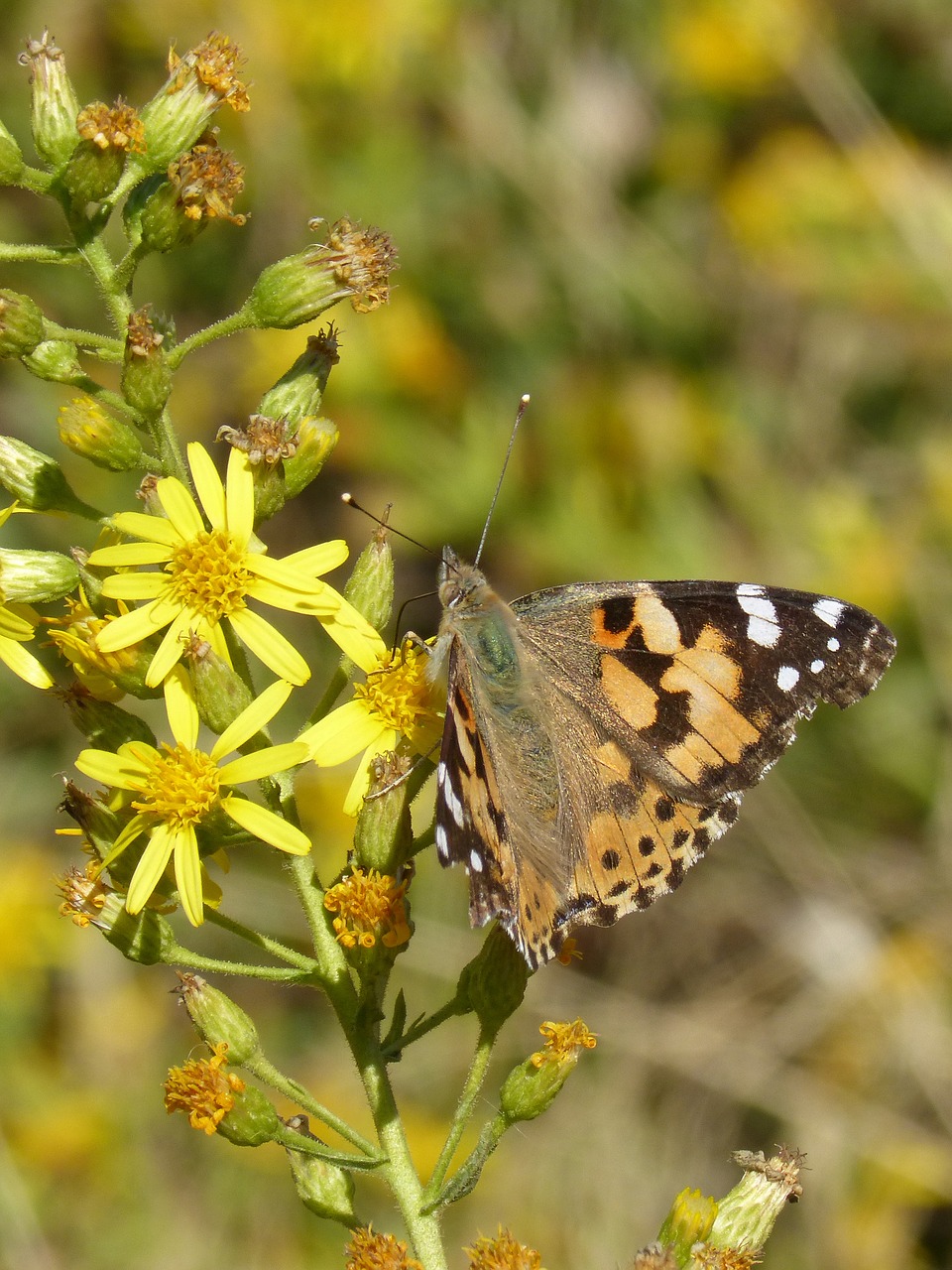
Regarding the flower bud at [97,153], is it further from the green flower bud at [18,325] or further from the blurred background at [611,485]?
the blurred background at [611,485]

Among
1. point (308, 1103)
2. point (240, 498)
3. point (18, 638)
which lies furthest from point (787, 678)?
point (18, 638)

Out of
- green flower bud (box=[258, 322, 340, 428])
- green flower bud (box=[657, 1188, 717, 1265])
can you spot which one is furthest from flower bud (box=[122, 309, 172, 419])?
green flower bud (box=[657, 1188, 717, 1265])

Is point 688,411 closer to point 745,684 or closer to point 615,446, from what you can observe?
point 615,446

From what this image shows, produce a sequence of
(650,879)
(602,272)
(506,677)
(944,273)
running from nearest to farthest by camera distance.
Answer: (650,879)
(506,677)
(944,273)
(602,272)

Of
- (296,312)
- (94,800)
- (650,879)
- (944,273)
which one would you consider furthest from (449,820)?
(944,273)

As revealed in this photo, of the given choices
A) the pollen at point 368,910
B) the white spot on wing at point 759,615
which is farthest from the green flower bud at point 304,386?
the white spot on wing at point 759,615

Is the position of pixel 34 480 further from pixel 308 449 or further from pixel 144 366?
pixel 308 449
